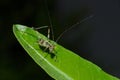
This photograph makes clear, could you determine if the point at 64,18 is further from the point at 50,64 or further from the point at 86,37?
the point at 50,64

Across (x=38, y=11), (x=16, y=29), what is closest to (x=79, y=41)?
(x=38, y=11)

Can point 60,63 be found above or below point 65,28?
above

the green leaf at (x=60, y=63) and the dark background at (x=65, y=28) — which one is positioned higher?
the green leaf at (x=60, y=63)

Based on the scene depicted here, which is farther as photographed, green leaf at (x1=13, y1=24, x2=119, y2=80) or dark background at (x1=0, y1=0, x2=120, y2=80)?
dark background at (x1=0, y1=0, x2=120, y2=80)

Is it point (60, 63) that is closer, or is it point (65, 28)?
point (60, 63)

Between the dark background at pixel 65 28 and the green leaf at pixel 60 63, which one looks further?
the dark background at pixel 65 28

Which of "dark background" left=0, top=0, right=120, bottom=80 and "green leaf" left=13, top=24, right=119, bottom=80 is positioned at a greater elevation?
"green leaf" left=13, top=24, right=119, bottom=80
